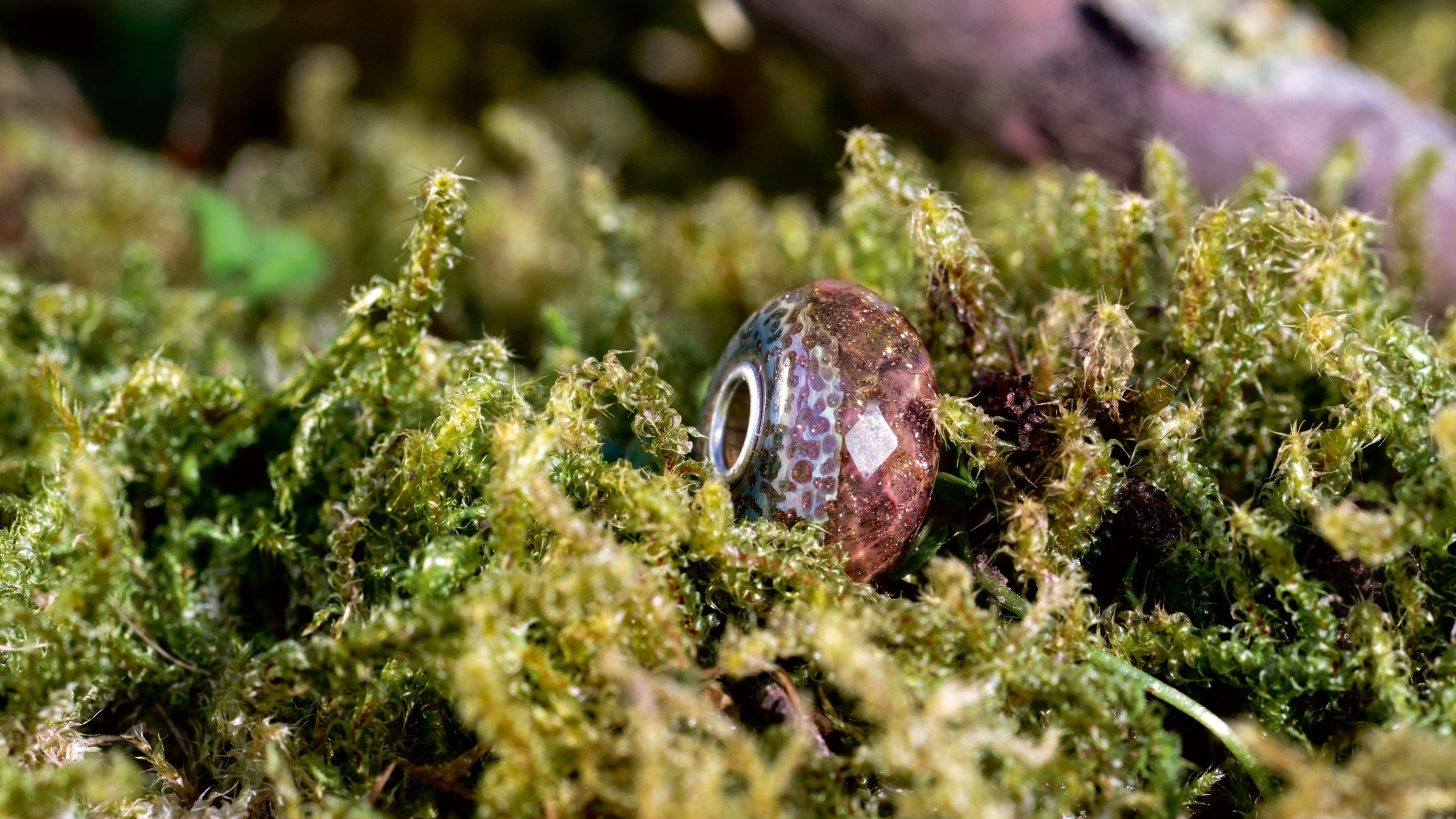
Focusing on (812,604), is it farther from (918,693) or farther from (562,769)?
(562,769)

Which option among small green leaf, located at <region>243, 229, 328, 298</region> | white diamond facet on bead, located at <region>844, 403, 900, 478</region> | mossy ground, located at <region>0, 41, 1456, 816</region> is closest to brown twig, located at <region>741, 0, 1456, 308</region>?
mossy ground, located at <region>0, 41, 1456, 816</region>

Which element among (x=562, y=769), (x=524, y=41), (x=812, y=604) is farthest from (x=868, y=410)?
(x=524, y=41)

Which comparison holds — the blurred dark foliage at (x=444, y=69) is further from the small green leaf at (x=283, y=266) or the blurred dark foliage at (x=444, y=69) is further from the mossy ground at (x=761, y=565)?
the mossy ground at (x=761, y=565)

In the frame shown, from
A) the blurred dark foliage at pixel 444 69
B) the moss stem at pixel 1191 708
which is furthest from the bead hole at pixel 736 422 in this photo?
the blurred dark foliage at pixel 444 69

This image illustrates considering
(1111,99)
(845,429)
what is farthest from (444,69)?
(845,429)

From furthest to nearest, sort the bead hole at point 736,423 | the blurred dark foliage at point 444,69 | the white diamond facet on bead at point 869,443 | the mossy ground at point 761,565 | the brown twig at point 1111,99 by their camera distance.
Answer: the blurred dark foliage at point 444,69
the brown twig at point 1111,99
the bead hole at point 736,423
the white diamond facet on bead at point 869,443
the mossy ground at point 761,565

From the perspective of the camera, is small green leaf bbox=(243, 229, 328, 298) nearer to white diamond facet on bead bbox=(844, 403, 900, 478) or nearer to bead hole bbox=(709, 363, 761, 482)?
bead hole bbox=(709, 363, 761, 482)
